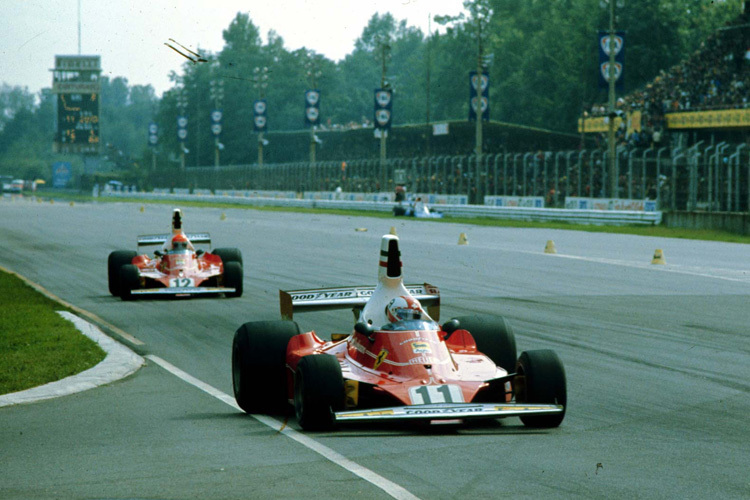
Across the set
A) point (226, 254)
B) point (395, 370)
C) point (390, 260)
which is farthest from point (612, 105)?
point (395, 370)

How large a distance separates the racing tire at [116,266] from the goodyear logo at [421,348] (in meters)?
10.2

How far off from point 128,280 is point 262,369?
9.03 meters

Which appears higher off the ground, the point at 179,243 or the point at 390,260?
the point at 390,260

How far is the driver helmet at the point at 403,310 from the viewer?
316 inches

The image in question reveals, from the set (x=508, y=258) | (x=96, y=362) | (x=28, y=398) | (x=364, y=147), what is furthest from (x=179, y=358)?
(x=364, y=147)

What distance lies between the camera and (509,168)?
160 ft

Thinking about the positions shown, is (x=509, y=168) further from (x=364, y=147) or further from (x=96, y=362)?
(x=96, y=362)

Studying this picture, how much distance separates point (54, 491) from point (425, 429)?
2553 mm

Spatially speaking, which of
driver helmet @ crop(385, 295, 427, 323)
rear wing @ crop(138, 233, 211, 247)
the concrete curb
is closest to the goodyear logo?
driver helmet @ crop(385, 295, 427, 323)

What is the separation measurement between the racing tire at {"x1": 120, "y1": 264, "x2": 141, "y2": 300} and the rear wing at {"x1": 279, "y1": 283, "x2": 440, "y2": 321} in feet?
25.8

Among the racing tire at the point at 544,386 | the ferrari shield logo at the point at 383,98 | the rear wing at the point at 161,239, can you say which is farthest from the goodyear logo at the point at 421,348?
the ferrari shield logo at the point at 383,98

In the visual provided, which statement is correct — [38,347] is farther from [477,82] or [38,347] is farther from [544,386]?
[477,82]

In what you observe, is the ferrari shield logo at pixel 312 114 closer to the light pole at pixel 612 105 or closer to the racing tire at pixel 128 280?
the light pole at pixel 612 105

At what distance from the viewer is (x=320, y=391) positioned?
23.5 ft
